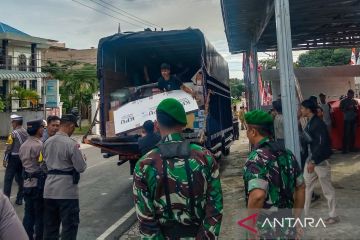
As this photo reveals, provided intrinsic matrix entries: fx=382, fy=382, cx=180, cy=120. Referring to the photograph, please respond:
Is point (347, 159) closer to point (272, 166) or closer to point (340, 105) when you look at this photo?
point (340, 105)

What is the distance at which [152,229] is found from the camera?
7.73 feet

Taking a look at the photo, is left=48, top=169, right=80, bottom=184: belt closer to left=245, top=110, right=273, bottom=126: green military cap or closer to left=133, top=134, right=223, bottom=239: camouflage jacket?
left=133, top=134, right=223, bottom=239: camouflage jacket

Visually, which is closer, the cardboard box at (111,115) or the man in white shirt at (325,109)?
the cardboard box at (111,115)

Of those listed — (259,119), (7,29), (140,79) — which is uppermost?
(7,29)

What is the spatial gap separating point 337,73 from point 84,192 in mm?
10967

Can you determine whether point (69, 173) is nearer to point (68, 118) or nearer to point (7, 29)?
point (68, 118)

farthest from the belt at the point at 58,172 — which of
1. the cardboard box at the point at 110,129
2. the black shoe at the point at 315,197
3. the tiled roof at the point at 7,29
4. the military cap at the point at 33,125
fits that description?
the tiled roof at the point at 7,29

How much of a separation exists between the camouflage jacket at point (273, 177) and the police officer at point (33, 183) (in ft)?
10.8

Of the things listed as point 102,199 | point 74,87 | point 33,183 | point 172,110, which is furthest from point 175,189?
point 74,87

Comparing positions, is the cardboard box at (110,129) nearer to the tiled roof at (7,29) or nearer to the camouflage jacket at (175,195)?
the camouflage jacket at (175,195)

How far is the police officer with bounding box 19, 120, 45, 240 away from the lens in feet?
16.3

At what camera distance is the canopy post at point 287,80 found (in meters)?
4.78

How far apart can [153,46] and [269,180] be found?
6.44 m

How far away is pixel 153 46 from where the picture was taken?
8.61 m
